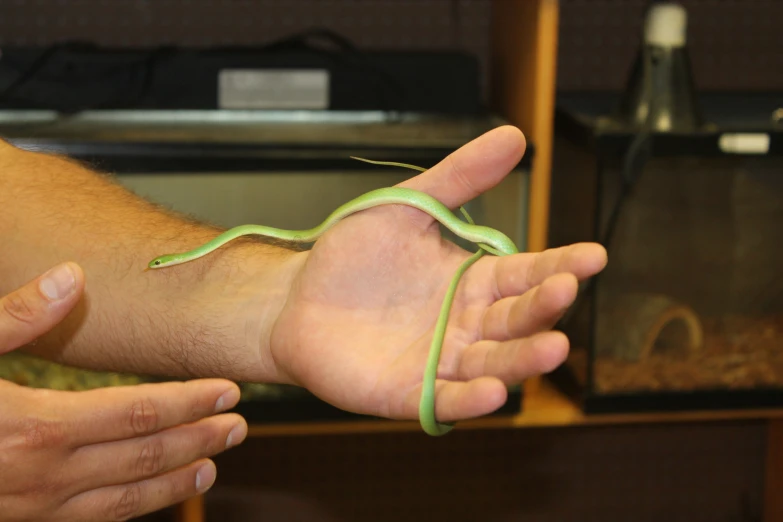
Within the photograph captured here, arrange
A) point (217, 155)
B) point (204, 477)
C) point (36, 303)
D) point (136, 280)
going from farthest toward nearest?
point (217, 155), point (136, 280), point (204, 477), point (36, 303)

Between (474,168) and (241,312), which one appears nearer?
(474,168)

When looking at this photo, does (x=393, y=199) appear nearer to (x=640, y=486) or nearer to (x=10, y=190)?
(x=10, y=190)

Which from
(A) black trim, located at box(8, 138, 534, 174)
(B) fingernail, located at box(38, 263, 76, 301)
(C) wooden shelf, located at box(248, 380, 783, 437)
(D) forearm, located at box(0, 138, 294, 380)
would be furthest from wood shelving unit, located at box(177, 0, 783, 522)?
(B) fingernail, located at box(38, 263, 76, 301)

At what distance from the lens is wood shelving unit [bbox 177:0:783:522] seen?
1.42 m

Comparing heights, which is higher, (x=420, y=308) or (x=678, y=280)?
(x=420, y=308)

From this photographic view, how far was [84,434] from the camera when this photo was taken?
812mm

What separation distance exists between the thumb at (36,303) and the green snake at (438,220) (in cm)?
20

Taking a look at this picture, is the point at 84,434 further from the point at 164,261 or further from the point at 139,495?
the point at 164,261

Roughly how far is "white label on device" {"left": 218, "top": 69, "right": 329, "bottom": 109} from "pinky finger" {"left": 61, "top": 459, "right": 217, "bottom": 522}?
2.51 feet

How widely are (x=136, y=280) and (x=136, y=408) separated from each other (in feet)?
0.84

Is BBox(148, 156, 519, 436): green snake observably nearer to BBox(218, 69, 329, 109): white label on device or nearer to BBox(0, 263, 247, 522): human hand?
BBox(0, 263, 247, 522): human hand

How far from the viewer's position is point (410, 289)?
33.9 inches

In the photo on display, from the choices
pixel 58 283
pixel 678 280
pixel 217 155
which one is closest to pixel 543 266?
pixel 58 283

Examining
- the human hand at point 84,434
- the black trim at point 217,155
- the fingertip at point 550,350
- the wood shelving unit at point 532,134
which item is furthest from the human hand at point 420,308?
the wood shelving unit at point 532,134
